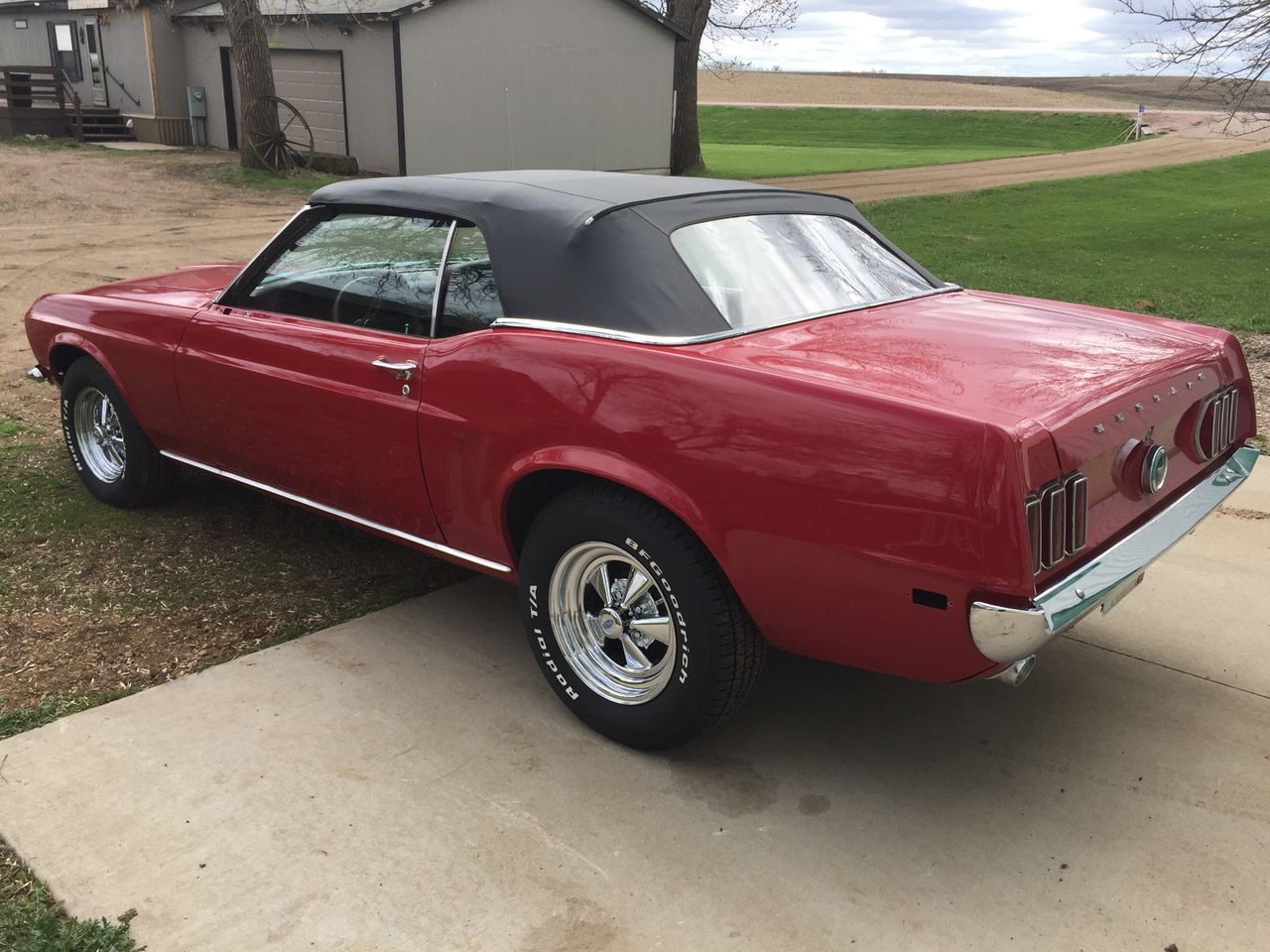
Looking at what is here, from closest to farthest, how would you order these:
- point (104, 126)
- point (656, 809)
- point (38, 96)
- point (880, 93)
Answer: point (656, 809) → point (38, 96) → point (104, 126) → point (880, 93)

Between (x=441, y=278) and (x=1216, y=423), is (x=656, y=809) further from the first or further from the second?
(x=1216, y=423)

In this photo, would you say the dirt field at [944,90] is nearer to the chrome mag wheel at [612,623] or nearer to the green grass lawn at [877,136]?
the green grass lawn at [877,136]

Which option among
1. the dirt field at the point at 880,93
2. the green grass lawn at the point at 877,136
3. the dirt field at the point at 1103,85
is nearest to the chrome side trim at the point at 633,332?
the green grass lawn at the point at 877,136

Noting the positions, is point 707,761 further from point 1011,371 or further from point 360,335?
point 360,335

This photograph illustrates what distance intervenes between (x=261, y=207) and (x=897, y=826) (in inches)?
619

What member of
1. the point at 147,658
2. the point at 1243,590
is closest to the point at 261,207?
the point at 147,658

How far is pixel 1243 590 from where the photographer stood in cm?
420

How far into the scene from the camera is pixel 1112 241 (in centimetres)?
1539

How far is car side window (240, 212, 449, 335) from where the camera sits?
3.52 m

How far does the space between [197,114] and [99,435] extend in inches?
865

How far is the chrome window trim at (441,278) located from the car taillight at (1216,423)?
2.24 meters

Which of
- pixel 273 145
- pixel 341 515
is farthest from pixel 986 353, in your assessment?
pixel 273 145

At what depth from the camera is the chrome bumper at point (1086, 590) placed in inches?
93.8

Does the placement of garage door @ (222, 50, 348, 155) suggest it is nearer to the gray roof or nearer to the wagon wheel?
the gray roof
